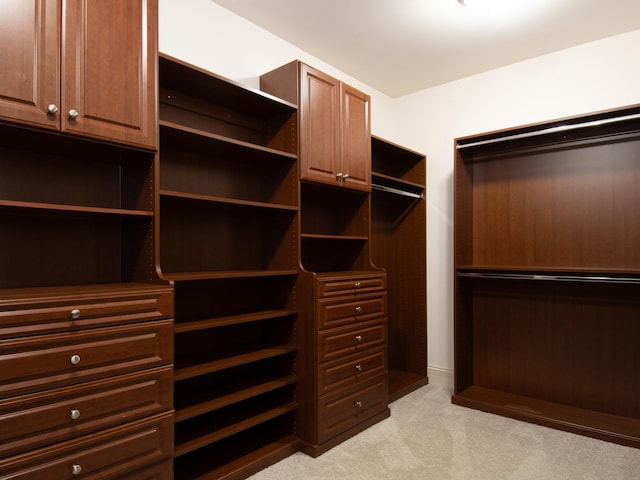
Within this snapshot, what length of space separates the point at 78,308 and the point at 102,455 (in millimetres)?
575

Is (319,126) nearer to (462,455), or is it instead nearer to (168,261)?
(168,261)

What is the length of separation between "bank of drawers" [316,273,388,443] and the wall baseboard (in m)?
0.96

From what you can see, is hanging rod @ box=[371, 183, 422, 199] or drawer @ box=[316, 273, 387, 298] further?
hanging rod @ box=[371, 183, 422, 199]

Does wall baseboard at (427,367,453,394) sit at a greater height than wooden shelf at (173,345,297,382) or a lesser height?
lesser

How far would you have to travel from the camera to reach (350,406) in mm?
2631

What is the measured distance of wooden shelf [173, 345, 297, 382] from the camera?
6.36ft

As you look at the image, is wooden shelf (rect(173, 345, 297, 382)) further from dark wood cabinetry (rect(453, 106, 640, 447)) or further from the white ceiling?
the white ceiling

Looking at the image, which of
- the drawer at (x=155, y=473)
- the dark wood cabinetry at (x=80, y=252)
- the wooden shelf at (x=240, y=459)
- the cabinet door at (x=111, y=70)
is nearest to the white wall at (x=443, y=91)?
the cabinet door at (x=111, y=70)

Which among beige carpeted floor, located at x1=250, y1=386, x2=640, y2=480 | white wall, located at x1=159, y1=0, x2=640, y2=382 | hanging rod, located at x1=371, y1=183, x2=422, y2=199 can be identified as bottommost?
beige carpeted floor, located at x1=250, y1=386, x2=640, y2=480

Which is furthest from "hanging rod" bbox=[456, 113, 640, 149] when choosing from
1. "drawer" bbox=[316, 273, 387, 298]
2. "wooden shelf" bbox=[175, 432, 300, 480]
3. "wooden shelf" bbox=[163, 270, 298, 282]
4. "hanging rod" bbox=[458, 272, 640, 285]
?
"wooden shelf" bbox=[175, 432, 300, 480]

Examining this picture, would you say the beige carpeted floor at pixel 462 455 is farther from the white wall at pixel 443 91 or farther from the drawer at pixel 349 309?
the white wall at pixel 443 91

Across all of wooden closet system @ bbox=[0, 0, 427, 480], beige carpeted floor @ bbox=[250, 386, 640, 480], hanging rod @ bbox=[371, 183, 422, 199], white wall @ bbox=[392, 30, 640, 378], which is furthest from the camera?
Result: hanging rod @ bbox=[371, 183, 422, 199]

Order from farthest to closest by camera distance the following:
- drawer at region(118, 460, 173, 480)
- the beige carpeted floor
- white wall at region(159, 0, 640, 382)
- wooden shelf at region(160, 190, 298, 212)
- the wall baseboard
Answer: the wall baseboard → white wall at region(159, 0, 640, 382) → the beige carpeted floor → wooden shelf at region(160, 190, 298, 212) → drawer at region(118, 460, 173, 480)

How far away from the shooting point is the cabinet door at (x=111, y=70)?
5.10 ft
